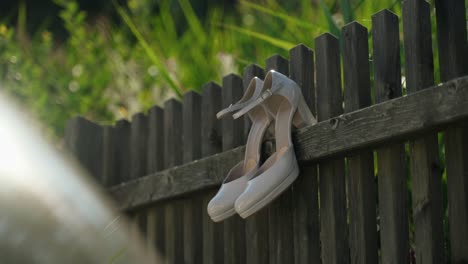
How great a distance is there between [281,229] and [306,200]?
0.44 feet

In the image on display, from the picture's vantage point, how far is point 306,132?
89.2 inches

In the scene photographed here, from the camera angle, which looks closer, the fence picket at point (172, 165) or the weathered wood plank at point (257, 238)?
the weathered wood plank at point (257, 238)

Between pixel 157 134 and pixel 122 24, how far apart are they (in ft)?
8.43

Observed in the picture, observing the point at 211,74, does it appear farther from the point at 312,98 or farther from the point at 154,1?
the point at 154,1

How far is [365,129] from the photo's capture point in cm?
208

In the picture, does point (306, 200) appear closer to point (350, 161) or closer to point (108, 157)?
point (350, 161)

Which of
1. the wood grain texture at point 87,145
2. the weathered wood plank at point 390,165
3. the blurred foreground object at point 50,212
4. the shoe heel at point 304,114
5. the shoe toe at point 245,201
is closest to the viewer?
the weathered wood plank at point 390,165

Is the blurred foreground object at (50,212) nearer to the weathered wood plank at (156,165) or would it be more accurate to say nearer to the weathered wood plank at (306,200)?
the weathered wood plank at (156,165)

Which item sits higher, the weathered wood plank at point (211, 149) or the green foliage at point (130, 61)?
the green foliage at point (130, 61)

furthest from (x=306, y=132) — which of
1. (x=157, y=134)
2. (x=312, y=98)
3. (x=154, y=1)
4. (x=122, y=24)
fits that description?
(x=122, y=24)

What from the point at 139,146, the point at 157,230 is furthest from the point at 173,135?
the point at 157,230

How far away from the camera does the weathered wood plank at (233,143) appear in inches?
101

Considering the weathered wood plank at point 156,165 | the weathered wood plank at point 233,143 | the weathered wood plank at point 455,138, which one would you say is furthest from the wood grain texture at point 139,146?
the weathered wood plank at point 455,138

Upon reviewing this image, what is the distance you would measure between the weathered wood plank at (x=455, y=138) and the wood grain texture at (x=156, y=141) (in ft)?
4.22
